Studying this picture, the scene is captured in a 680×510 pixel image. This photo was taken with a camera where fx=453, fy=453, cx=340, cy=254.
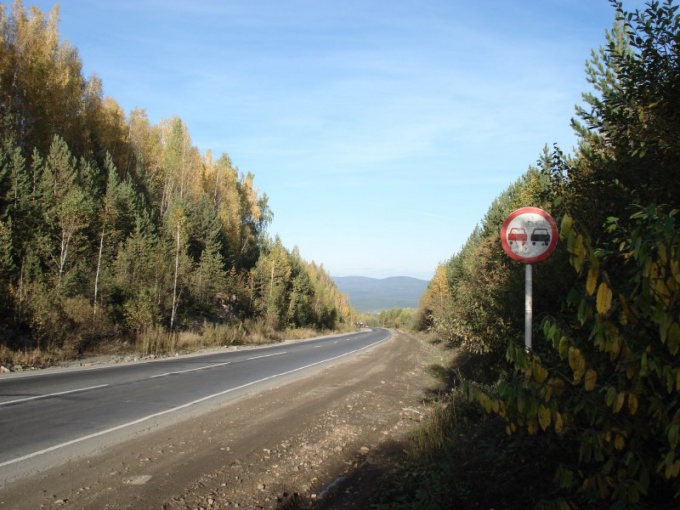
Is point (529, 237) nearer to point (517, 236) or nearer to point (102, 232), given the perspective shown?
point (517, 236)

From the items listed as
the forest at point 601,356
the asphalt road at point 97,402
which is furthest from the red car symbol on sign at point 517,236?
the asphalt road at point 97,402

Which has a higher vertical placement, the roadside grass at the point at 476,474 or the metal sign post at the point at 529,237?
the metal sign post at the point at 529,237

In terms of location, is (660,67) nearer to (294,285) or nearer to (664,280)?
(664,280)

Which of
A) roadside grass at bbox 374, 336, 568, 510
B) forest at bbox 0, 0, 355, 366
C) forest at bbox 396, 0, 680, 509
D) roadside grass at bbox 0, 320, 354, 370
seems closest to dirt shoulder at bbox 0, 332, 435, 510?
roadside grass at bbox 374, 336, 568, 510

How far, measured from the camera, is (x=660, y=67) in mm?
3705

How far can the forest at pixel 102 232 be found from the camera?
20516 millimetres

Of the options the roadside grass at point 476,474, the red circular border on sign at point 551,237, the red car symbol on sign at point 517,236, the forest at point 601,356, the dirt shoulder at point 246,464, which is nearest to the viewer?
the forest at point 601,356

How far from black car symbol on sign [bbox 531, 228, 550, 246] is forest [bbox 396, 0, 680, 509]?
0.53 metres

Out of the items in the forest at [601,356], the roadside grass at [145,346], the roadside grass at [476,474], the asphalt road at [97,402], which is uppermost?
the forest at [601,356]

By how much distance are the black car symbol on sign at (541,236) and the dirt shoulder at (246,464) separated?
314 cm

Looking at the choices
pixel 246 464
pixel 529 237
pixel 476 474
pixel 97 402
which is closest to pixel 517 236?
pixel 529 237

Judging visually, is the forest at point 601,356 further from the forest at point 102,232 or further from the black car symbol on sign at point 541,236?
the forest at point 102,232

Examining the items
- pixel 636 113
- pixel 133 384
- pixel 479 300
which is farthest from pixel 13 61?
pixel 636 113

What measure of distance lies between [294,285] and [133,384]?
52.1 metres
